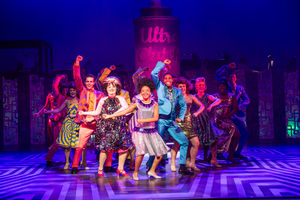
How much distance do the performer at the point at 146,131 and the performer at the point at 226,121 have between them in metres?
1.64

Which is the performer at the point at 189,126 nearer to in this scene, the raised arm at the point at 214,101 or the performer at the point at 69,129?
the raised arm at the point at 214,101

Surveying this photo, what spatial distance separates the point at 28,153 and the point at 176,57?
4348 millimetres

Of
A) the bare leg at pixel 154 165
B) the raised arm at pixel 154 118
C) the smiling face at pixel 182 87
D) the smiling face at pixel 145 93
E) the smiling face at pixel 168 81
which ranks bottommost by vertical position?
the bare leg at pixel 154 165

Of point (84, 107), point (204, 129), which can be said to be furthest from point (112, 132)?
point (204, 129)

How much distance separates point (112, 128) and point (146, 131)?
1.87ft

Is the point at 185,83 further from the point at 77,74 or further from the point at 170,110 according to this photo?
the point at 77,74

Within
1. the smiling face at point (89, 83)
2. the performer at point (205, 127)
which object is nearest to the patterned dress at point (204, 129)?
the performer at point (205, 127)

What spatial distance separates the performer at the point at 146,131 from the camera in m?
5.25

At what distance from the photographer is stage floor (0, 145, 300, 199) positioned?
14.2 feet

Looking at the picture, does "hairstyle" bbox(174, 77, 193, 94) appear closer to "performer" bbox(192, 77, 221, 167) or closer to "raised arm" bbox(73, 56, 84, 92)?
"performer" bbox(192, 77, 221, 167)

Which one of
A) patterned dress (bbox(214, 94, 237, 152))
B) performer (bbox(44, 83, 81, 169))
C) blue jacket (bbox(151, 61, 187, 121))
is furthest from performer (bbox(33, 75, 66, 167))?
patterned dress (bbox(214, 94, 237, 152))

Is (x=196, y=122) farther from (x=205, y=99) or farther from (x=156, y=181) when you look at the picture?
(x=156, y=181)

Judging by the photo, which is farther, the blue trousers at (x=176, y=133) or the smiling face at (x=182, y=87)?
the smiling face at (x=182, y=87)

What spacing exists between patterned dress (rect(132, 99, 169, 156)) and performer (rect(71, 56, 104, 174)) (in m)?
1.02
